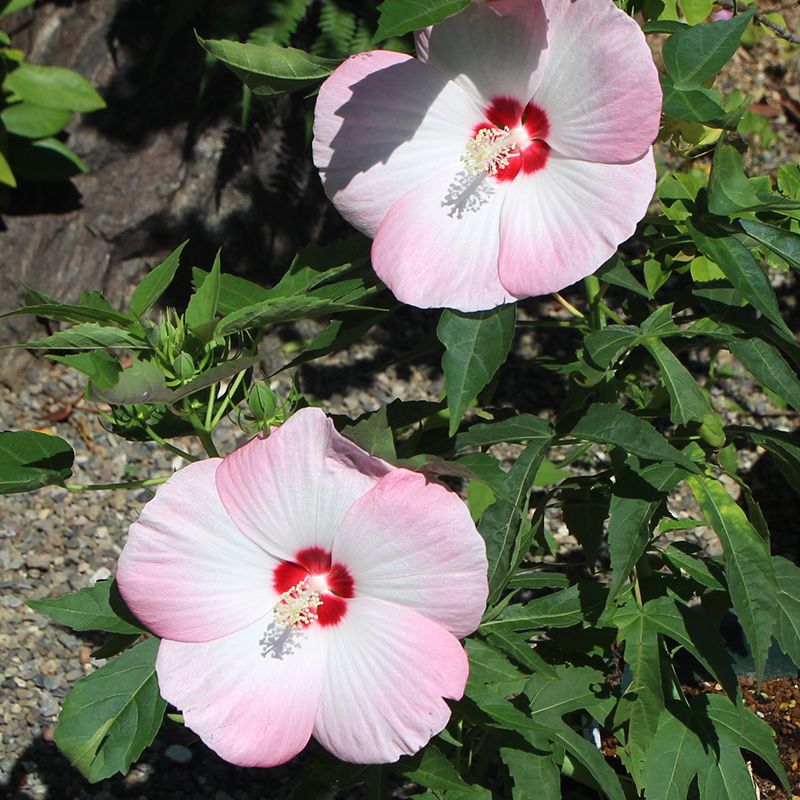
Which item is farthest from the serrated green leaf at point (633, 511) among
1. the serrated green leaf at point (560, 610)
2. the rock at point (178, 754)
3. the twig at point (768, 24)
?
the rock at point (178, 754)

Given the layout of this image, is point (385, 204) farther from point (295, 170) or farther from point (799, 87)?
point (799, 87)

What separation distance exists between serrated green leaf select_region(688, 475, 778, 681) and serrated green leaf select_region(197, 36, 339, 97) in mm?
701

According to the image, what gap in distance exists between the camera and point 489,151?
1215 millimetres

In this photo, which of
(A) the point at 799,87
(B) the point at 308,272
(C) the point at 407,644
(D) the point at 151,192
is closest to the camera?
(C) the point at 407,644

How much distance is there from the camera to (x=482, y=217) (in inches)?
48.4

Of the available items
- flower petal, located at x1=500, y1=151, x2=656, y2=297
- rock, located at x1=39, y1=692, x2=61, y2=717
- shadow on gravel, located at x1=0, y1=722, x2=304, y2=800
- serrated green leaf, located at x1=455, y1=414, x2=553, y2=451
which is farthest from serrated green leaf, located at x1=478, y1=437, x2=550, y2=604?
rock, located at x1=39, y1=692, x2=61, y2=717

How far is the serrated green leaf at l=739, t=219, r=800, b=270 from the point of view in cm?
128

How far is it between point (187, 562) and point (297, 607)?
0.13 meters

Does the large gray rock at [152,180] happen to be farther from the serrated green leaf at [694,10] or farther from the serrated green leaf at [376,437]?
the serrated green leaf at [376,437]

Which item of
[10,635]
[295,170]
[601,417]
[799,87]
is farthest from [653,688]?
[799,87]

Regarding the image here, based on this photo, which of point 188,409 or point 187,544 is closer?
point 187,544

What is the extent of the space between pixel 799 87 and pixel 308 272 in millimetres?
2640

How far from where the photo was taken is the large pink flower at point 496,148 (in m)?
1.13

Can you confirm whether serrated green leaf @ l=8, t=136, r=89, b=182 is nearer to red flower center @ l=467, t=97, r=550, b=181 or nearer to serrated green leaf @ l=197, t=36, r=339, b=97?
serrated green leaf @ l=197, t=36, r=339, b=97
